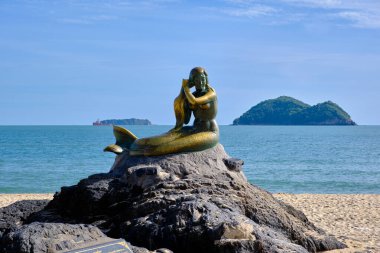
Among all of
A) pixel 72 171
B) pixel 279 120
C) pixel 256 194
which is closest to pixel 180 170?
pixel 256 194

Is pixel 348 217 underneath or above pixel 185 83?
underneath

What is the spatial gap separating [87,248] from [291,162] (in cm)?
3475

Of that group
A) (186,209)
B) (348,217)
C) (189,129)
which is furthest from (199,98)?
(348,217)

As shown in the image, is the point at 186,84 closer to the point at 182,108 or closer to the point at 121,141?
the point at 182,108

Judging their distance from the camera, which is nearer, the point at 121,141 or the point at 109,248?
the point at 109,248

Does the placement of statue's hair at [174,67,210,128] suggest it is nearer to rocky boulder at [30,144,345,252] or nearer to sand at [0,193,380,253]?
rocky boulder at [30,144,345,252]

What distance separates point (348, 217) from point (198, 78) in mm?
6093

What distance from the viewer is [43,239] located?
6.43 metres

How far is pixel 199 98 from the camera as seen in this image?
10.1 metres

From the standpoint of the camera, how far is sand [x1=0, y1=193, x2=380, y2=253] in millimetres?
10811

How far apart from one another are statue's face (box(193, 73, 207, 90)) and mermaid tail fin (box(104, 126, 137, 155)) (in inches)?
50.4

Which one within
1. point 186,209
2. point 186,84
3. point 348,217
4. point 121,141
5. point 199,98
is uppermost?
point 186,84

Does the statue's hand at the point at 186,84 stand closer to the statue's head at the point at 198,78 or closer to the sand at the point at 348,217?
the statue's head at the point at 198,78

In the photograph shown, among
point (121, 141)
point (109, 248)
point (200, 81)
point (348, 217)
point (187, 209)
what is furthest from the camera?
point (348, 217)
